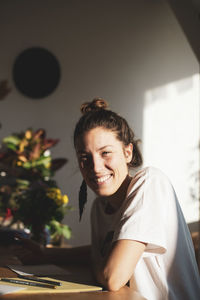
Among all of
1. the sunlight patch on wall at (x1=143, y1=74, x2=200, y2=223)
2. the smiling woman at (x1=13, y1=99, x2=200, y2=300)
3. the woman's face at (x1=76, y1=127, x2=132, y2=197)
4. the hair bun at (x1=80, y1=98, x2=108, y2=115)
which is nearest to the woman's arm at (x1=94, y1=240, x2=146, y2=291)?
the smiling woman at (x1=13, y1=99, x2=200, y2=300)

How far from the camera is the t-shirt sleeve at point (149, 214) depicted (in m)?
1.03

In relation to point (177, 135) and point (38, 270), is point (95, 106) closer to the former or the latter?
point (38, 270)

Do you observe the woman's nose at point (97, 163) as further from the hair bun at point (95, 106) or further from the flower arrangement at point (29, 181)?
the flower arrangement at point (29, 181)

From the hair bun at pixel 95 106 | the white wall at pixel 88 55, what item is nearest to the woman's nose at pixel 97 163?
the hair bun at pixel 95 106

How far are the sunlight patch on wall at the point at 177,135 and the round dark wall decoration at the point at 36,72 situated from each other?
1.01 m

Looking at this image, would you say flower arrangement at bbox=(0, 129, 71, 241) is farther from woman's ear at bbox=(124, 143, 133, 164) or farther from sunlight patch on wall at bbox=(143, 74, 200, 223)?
sunlight patch on wall at bbox=(143, 74, 200, 223)

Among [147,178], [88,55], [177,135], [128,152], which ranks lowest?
[147,178]

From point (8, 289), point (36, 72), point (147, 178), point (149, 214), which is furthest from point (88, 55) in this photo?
point (8, 289)

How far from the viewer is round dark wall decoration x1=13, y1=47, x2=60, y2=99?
3.80 metres

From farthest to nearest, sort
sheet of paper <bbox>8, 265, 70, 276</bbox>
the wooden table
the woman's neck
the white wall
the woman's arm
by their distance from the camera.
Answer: the white wall
the woman's neck
sheet of paper <bbox>8, 265, 70, 276</bbox>
the woman's arm
the wooden table

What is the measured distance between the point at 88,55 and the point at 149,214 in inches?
120

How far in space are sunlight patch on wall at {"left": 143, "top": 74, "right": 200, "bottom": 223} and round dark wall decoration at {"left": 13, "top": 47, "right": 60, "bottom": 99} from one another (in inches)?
39.6

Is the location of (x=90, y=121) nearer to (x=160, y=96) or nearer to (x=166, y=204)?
(x=166, y=204)

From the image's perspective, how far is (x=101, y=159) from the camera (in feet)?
4.15
